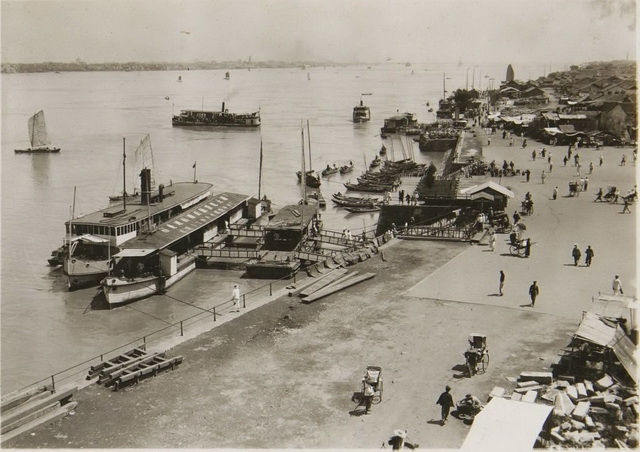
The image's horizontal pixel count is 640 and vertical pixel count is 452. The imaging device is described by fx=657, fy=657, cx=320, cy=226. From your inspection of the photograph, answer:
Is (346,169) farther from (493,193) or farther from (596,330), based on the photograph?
(596,330)

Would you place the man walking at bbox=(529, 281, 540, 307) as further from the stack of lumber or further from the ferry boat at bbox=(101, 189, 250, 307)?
the ferry boat at bbox=(101, 189, 250, 307)

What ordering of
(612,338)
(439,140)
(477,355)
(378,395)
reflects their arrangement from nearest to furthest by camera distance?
1. (378,395)
2. (612,338)
3. (477,355)
4. (439,140)

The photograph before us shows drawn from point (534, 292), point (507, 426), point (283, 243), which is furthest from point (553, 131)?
point (507, 426)

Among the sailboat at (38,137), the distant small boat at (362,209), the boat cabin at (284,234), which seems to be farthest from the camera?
the sailboat at (38,137)

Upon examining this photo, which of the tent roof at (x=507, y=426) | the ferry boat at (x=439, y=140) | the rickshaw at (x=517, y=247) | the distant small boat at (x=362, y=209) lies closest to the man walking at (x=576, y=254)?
the rickshaw at (x=517, y=247)

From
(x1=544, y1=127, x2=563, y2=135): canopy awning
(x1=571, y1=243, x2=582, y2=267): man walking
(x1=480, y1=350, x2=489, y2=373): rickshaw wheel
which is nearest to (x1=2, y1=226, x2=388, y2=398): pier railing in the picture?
(x1=480, y1=350, x2=489, y2=373): rickshaw wheel

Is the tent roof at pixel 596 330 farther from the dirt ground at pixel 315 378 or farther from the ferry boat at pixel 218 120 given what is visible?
the ferry boat at pixel 218 120
